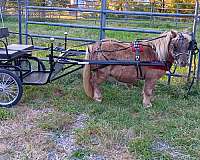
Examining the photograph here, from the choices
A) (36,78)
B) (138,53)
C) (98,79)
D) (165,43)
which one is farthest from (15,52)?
(165,43)

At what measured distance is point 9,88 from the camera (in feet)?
15.3

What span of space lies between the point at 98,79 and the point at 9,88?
1270 millimetres

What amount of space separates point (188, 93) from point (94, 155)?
254cm

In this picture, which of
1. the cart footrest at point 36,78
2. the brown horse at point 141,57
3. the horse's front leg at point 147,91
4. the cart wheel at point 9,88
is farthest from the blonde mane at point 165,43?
the cart wheel at point 9,88

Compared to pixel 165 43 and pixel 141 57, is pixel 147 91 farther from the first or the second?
pixel 165 43

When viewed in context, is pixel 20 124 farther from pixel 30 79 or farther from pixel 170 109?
pixel 170 109

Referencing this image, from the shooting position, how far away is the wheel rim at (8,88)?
15.1 feet

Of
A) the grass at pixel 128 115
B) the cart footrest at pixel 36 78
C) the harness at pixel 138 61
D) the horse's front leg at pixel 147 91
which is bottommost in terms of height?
the grass at pixel 128 115

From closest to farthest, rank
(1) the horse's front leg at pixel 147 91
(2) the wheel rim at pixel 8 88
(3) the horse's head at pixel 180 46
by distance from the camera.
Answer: (3) the horse's head at pixel 180 46, (2) the wheel rim at pixel 8 88, (1) the horse's front leg at pixel 147 91

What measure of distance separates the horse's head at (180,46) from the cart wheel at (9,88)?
2130 mm

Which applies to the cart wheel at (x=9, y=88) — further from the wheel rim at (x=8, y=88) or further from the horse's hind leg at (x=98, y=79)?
the horse's hind leg at (x=98, y=79)

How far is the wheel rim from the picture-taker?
459 centimetres

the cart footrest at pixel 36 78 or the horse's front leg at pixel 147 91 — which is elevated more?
the cart footrest at pixel 36 78

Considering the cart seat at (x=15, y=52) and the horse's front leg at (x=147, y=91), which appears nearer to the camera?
the cart seat at (x=15, y=52)
